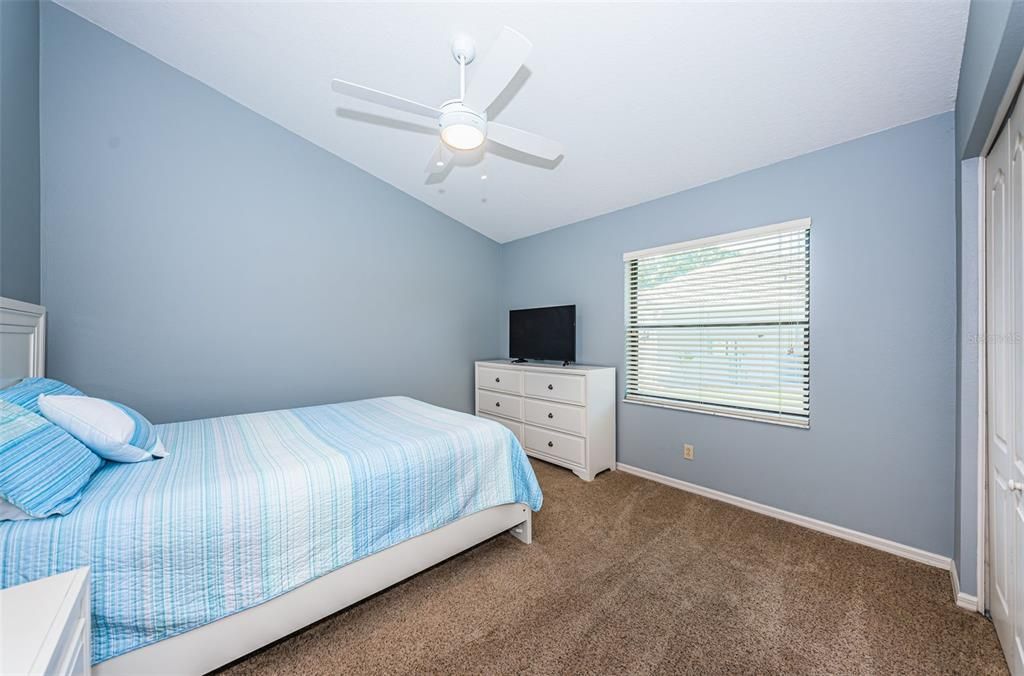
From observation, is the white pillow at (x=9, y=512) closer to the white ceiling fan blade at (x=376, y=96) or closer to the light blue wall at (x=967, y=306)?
the white ceiling fan blade at (x=376, y=96)

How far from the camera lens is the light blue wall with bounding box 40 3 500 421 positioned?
2.30 m

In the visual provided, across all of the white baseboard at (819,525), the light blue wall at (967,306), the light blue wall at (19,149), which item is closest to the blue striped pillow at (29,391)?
the light blue wall at (19,149)

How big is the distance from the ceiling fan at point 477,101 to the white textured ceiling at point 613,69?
1.16ft

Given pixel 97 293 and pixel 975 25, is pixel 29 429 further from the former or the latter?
pixel 975 25

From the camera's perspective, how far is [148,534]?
1188mm

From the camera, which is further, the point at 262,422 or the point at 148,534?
the point at 262,422

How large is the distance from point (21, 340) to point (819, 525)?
4412mm

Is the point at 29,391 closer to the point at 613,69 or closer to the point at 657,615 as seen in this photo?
the point at 657,615

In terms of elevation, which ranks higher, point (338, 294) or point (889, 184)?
point (889, 184)

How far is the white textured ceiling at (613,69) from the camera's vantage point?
1636 millimetres

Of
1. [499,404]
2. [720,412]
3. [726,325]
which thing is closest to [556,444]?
[499,404]

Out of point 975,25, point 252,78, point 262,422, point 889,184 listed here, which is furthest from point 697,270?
point 252,78

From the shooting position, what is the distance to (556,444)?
11.0 feet

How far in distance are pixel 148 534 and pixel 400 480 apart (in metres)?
0.81
